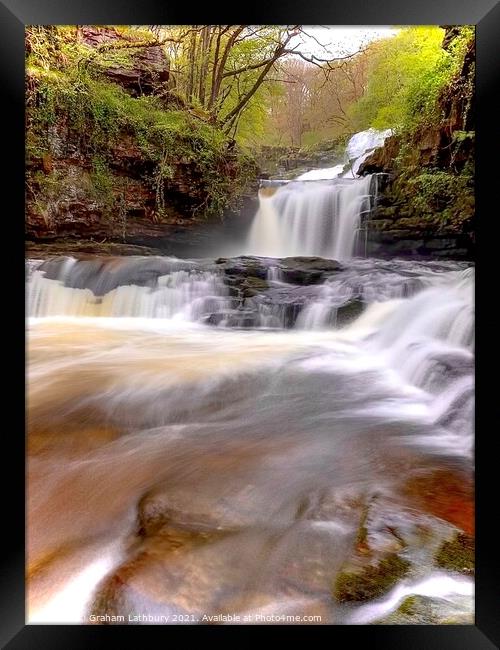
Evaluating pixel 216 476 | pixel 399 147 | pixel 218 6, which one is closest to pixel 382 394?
pixel 216 476

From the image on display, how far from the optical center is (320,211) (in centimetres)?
225

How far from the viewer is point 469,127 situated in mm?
Result: 1373

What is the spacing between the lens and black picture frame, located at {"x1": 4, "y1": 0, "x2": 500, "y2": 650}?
3.36 feet

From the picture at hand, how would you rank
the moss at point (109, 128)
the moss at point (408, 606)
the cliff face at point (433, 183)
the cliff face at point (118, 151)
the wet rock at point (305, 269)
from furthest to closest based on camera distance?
the wet rock at point (305, 269)
the cliff face at point (118, 151)
the moss at point (109, 128)
the cliff face at point (433, 183)
the moss at point (408, 606)

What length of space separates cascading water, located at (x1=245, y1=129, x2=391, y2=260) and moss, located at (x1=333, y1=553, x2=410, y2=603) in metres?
1.46

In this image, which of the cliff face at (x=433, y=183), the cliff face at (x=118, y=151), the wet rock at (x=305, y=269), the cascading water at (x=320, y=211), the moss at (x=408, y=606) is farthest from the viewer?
the wet rock at (x=305, y=269)

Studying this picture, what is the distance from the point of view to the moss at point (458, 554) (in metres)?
1.11

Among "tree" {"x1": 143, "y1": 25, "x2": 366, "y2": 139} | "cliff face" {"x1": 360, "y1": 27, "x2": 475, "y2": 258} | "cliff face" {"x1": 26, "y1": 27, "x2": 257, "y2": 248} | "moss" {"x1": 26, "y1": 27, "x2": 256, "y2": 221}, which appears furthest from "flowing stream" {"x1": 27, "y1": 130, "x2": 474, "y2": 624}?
"tree" {"x1": 143, "y1": 25, "x2": 366, "y2": 139}

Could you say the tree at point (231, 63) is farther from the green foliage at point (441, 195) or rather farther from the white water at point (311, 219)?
the green foliage at point (441, 195)

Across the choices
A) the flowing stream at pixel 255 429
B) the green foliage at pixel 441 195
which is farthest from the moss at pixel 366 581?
the green foliage at pixel 441 195

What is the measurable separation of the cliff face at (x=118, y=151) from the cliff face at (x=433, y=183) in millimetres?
894

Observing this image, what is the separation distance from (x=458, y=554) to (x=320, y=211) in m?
1.77
